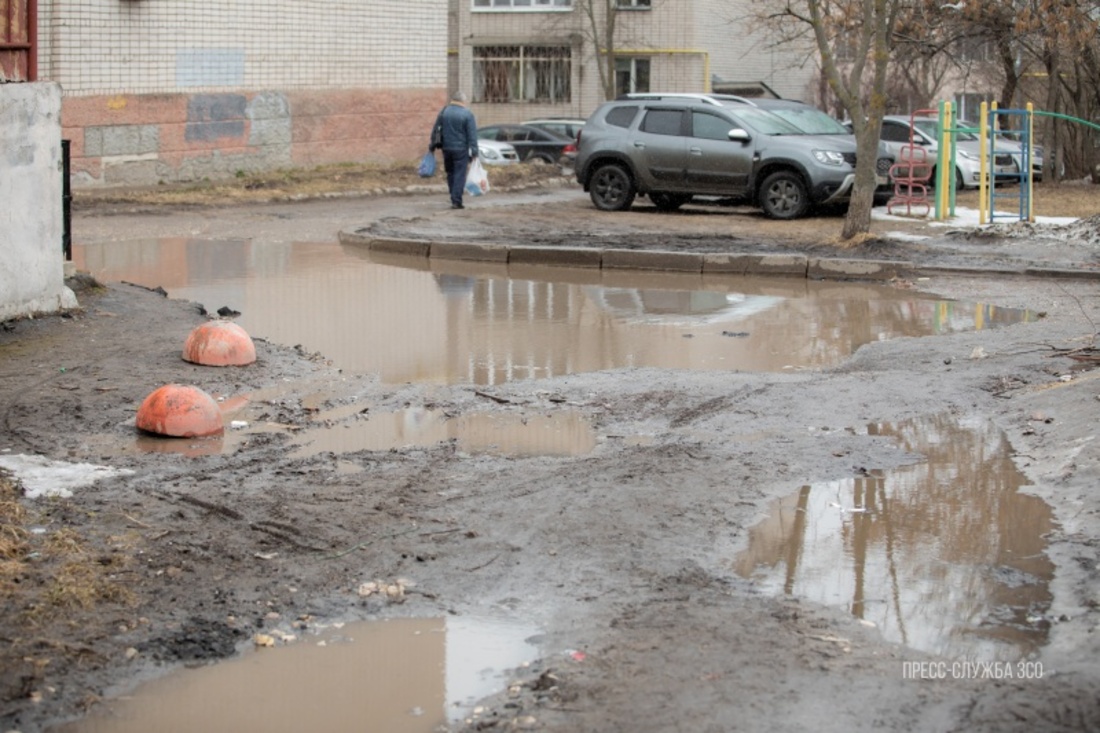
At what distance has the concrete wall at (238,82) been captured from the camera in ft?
78.9

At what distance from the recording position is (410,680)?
4.96 m

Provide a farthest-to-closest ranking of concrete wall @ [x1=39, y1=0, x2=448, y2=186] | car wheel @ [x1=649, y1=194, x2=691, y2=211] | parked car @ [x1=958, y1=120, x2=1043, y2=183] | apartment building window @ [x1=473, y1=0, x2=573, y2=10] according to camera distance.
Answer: apartment building window @ [x1=473, y1=0, x2=573, y2=10] → parked car @ [x1=958, y1=120, x2=1043, y2=183] → concrete wall @ [x1=39, y1=0, x2=448, y2=186] → car wheel @ [x1=649, y1=194, x2=691, y2=211]

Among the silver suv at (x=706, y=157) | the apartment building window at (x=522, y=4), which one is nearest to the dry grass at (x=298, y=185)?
the silver suv at (x=706, y=157)

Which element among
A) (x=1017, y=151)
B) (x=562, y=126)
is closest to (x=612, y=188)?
(x=1017, y=151)

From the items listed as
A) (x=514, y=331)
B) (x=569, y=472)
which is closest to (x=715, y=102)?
(x=514, y=331)

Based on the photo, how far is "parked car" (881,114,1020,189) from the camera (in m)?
26.9

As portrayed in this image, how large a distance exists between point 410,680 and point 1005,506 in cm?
327

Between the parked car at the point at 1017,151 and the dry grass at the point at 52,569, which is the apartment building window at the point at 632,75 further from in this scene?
the dry grass at the point at 52,569

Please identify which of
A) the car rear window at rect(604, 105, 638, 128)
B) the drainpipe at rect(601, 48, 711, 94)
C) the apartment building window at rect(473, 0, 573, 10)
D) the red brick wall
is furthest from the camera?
the apartment building window at rect(473, 0, 573, 10)

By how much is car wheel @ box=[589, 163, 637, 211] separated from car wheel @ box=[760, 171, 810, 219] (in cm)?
216

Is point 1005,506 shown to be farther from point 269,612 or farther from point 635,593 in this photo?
point 269,612

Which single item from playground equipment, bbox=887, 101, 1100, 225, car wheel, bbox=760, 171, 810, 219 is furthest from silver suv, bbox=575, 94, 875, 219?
playground equipment, bbox=887, 101, 1100, 225

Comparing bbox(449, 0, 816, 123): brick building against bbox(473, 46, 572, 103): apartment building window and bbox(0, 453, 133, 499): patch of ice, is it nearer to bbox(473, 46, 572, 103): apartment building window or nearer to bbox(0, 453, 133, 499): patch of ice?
bbox(473, 46, 572, 103): apartment building window

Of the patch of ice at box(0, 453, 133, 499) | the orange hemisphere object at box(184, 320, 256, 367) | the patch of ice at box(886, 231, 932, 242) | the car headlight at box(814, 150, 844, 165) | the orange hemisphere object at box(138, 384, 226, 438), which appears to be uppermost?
the car headlight at box(814, 150, 844, 165)
